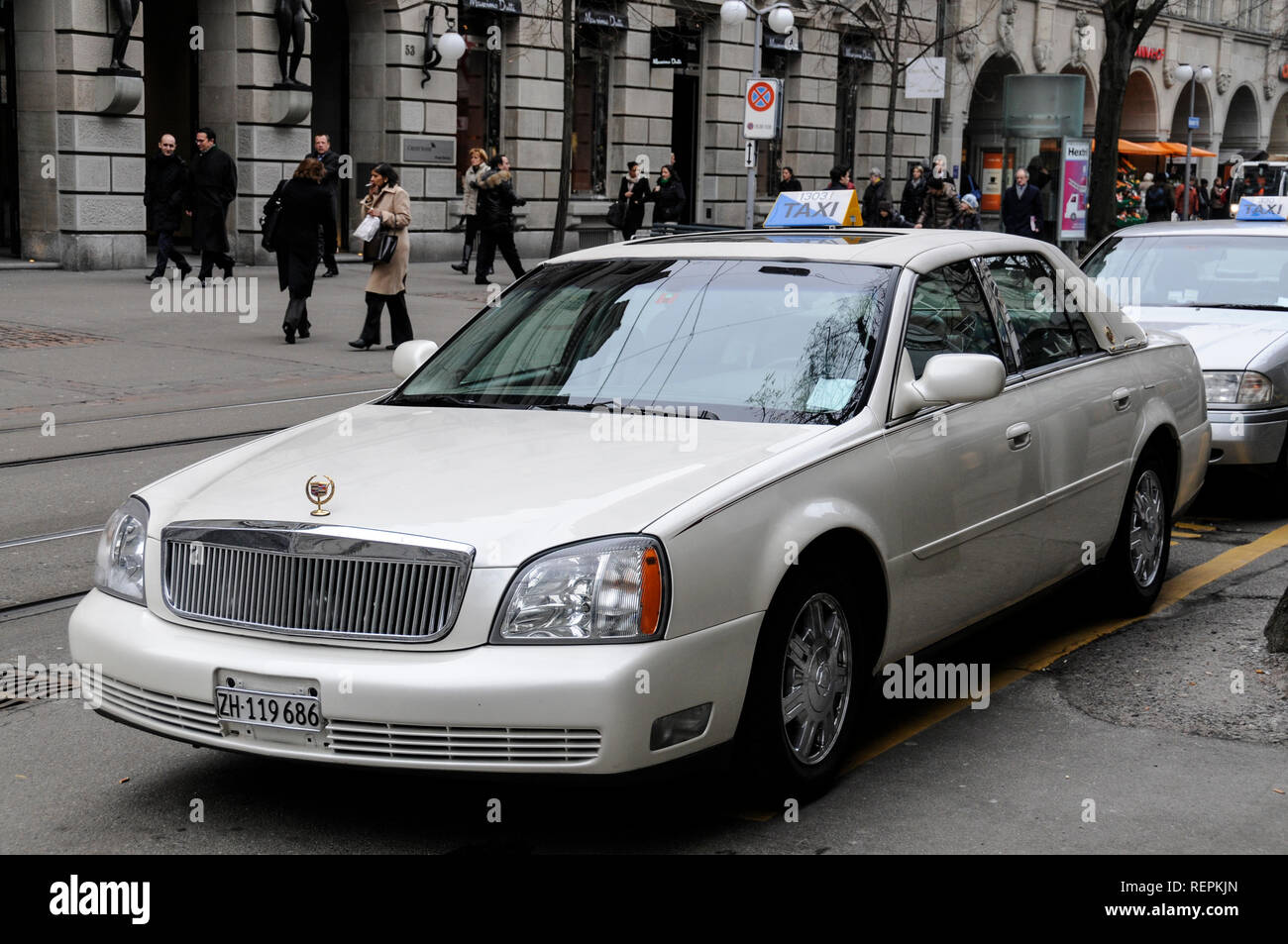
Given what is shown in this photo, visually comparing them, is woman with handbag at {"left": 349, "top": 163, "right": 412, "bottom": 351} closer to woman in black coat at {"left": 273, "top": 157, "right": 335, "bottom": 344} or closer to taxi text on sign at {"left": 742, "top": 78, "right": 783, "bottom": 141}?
woman in black coat at {"left": 273, "top": 157, "right": 335, "bottom": 344}

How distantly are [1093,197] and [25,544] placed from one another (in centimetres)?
1756

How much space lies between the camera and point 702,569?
410 cm

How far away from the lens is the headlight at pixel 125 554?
4.47 meters

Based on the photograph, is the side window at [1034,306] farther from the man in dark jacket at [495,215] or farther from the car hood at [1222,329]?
the man in dark jacket at [495,215]

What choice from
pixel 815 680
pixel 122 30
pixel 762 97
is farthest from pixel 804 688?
pixel 122 30

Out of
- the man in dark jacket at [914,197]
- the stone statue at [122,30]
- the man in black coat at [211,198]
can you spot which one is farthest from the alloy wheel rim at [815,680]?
the man in dark jacket at [914,197]

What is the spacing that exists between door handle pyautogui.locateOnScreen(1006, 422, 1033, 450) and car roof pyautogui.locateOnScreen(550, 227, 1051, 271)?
607mm

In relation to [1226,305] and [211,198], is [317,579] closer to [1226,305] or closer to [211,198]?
[1226,305]

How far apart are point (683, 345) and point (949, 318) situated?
3.22ft

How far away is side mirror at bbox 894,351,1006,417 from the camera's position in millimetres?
5059

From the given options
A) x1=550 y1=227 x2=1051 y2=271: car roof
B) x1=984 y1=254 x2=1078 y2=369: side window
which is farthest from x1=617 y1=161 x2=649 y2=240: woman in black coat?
x1=550 y1=227 x2=1051 y2=271: car roof

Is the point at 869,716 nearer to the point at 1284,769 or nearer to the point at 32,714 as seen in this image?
the point at 1284,769

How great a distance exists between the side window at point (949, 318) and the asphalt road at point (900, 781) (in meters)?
0.96

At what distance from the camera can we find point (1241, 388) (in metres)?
8.91
